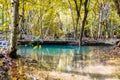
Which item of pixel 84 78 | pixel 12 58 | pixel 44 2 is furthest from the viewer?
pixel 44 2

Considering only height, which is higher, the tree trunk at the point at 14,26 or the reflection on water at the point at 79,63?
the tree trunk at the point at 14,26

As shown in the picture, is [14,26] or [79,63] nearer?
[14,26]

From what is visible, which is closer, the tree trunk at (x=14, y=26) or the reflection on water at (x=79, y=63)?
the reflection on water at (x=79, y=63)

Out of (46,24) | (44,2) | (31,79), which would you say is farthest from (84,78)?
(46,24)

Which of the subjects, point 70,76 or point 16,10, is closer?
point 70,76

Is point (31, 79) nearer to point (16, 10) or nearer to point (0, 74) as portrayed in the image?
point (0, 74)

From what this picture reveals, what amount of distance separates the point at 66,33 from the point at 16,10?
1537 inches

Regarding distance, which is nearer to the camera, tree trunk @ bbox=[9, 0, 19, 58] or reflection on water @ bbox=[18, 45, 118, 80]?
reflection on water @ bbox=[18, 45, 118, 80]

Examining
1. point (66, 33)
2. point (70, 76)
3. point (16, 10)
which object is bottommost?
point (66, 33)

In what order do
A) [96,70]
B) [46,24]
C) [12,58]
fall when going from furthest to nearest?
[46,24] < [12,58] < [96,70]

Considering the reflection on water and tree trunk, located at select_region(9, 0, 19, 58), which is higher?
tree trunk, located at select_region(9, 0, 19, 58)

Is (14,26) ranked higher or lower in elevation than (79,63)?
higher

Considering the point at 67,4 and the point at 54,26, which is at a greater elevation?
the point at 67,4

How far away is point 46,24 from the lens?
45.7m
